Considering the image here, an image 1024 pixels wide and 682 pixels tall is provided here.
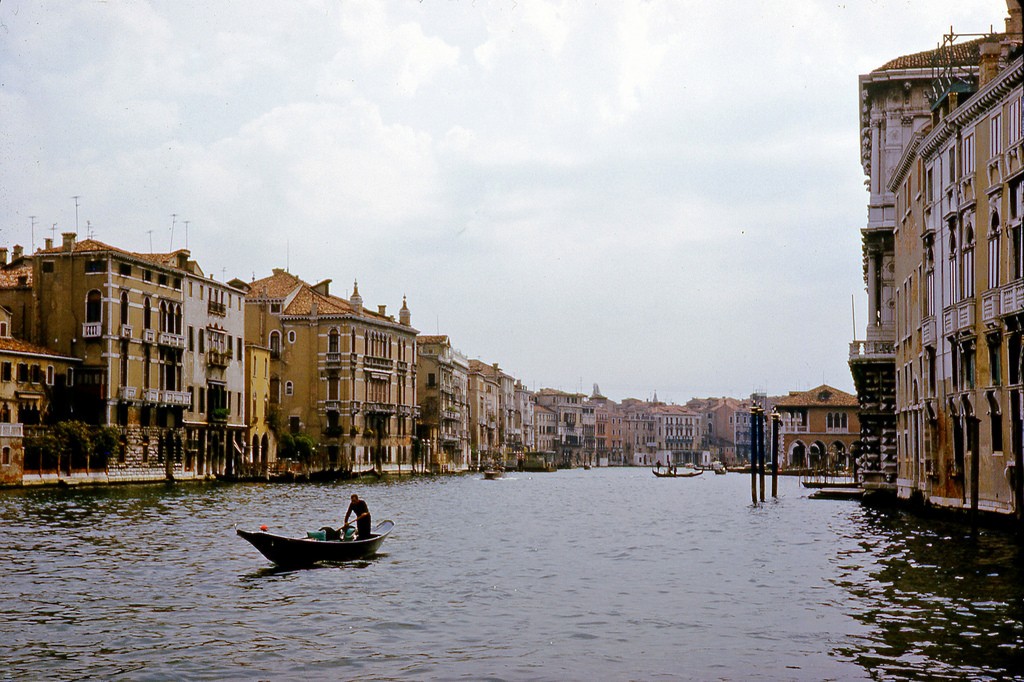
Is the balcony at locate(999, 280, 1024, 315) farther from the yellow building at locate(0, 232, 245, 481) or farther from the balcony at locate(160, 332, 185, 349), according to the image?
the balcony at locate(160, 332, 185, 349)

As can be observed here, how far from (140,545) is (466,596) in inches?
371

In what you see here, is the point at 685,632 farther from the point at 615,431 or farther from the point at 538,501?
the point at 615,431

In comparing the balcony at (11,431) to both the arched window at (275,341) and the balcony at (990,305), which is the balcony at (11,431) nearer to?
the arched window at (275,341)

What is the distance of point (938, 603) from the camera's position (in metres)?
16.7

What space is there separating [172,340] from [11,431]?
13.2m

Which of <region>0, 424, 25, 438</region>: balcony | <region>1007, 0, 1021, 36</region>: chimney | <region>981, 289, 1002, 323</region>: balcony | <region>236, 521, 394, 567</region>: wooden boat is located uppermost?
<region>1007, 0, 1021, 36</region>: chimney

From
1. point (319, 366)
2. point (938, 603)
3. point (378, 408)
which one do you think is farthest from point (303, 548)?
point (378, 408)

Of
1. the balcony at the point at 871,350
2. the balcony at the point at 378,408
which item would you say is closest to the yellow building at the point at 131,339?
the balcony at the point at 378,408

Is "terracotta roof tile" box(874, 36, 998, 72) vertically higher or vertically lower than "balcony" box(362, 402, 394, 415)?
higher

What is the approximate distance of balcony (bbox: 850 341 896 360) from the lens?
4157 centimetres

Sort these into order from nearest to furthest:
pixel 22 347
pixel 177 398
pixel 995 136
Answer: pixel 995 136 < pixel 22 347 < pixel 177 398

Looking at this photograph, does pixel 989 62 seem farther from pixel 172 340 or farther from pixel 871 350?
pixel 172 340

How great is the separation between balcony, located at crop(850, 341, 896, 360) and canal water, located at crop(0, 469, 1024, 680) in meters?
11.5

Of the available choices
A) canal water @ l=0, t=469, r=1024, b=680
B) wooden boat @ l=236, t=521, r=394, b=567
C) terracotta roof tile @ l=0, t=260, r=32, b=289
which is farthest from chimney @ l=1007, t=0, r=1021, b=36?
terracotta roof tile @ l=0, t=260, r=32, b=289
